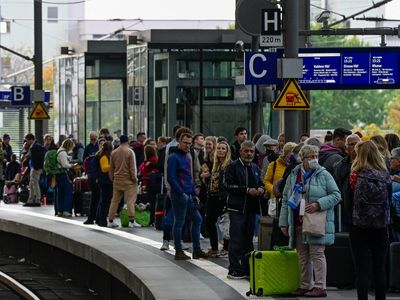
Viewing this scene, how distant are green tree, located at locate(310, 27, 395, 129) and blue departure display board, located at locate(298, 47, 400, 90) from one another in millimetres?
89679

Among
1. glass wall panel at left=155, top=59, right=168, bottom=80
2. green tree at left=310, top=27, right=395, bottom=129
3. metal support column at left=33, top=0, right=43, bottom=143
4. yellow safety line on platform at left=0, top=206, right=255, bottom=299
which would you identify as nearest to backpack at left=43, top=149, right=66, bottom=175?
yellow safety line on platform at left=0, top=206, right=255, bottom=299

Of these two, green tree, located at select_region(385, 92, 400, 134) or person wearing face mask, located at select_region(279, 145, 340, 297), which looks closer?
person wearing face mask, located at select_region(279, 145, 340, 297)

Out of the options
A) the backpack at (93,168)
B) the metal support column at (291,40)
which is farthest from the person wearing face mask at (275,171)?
→ the backpack at (93,168)

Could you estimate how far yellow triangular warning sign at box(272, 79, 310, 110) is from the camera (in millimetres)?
19562

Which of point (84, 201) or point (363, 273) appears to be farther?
point (84, 201)

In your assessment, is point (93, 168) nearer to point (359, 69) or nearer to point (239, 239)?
point (359, 69)

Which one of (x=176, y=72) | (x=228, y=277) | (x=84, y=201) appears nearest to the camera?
(x=228, y=277)

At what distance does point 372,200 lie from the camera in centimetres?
1390

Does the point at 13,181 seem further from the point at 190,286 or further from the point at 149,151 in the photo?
the point at 190,286

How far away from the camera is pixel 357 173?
46.0 feet

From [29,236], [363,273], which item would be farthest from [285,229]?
[29,236]

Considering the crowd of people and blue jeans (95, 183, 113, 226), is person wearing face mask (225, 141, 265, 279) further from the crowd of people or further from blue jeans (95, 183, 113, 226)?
blue jeans (95, 183, 113, 226)

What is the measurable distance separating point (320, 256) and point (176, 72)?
23.6 meters

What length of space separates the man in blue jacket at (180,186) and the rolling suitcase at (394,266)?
153 inches
